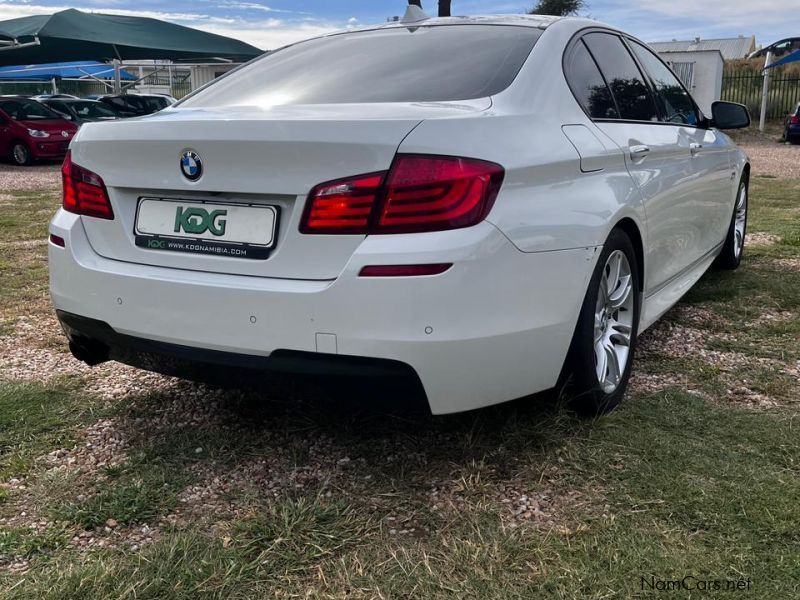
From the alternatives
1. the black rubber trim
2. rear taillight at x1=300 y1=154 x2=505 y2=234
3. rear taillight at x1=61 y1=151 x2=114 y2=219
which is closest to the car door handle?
rear taillight at x1=300 y1=154 x2=505 y2=234

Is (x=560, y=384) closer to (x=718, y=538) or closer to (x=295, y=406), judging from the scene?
(x=718, y=538)

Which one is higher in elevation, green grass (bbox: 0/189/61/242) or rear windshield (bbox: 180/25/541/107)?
rear windshield (bbox: 180/25/541/107)

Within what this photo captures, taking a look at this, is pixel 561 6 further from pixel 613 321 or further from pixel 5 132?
pixel 613 321

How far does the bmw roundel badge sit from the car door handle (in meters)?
1.68

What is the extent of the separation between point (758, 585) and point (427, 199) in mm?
1302

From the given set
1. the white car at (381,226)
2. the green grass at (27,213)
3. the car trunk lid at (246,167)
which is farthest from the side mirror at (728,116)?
the green grass at (27,213)

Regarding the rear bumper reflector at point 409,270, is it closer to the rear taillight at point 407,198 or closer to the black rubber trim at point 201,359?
the rear taillight at point 407,198

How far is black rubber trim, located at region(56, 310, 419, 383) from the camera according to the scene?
218 centimetres

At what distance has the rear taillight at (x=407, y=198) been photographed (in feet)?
6.93

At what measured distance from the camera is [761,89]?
24047 millimetres

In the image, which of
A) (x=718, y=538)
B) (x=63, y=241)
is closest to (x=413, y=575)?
(x=718, y=538)

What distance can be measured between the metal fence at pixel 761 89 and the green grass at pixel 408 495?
23.7 meters

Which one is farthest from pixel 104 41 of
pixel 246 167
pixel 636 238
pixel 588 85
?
pixel 246 167

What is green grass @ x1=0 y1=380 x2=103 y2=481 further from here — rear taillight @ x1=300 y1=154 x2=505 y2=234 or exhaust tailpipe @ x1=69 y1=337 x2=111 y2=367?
rear taillight @ x1=300 y1=154 x2=505 y2=234
